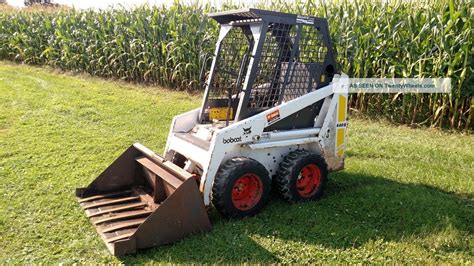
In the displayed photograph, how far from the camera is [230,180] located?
373 centimetres

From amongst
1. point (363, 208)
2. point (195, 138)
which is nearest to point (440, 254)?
point (363, 208)

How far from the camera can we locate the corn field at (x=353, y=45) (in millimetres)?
7094

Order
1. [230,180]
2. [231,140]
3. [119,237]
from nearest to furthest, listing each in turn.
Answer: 1. [119,237]
2. [230,180]
3. [231,140]

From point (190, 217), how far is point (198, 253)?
319mm

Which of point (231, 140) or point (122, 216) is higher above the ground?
point (231, 140)

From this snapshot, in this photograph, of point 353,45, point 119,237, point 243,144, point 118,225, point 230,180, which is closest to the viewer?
point 119,237

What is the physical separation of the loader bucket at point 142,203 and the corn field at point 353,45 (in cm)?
515

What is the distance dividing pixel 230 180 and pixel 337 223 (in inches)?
41.7

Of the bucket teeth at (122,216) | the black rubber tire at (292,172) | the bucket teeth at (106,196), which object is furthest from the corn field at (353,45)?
the bucket teeth at (122,216)

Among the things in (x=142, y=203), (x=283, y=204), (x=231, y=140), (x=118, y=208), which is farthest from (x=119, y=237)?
(x=283, y=204)

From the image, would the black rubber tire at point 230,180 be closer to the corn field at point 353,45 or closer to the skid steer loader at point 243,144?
the skid steer loader at point 243,144

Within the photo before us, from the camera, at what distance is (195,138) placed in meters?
4.30

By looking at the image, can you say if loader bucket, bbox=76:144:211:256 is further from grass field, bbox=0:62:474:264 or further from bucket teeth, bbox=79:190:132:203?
grass field, bbox=0:62:474:264

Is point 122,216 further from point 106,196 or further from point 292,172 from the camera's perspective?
point 292,172
